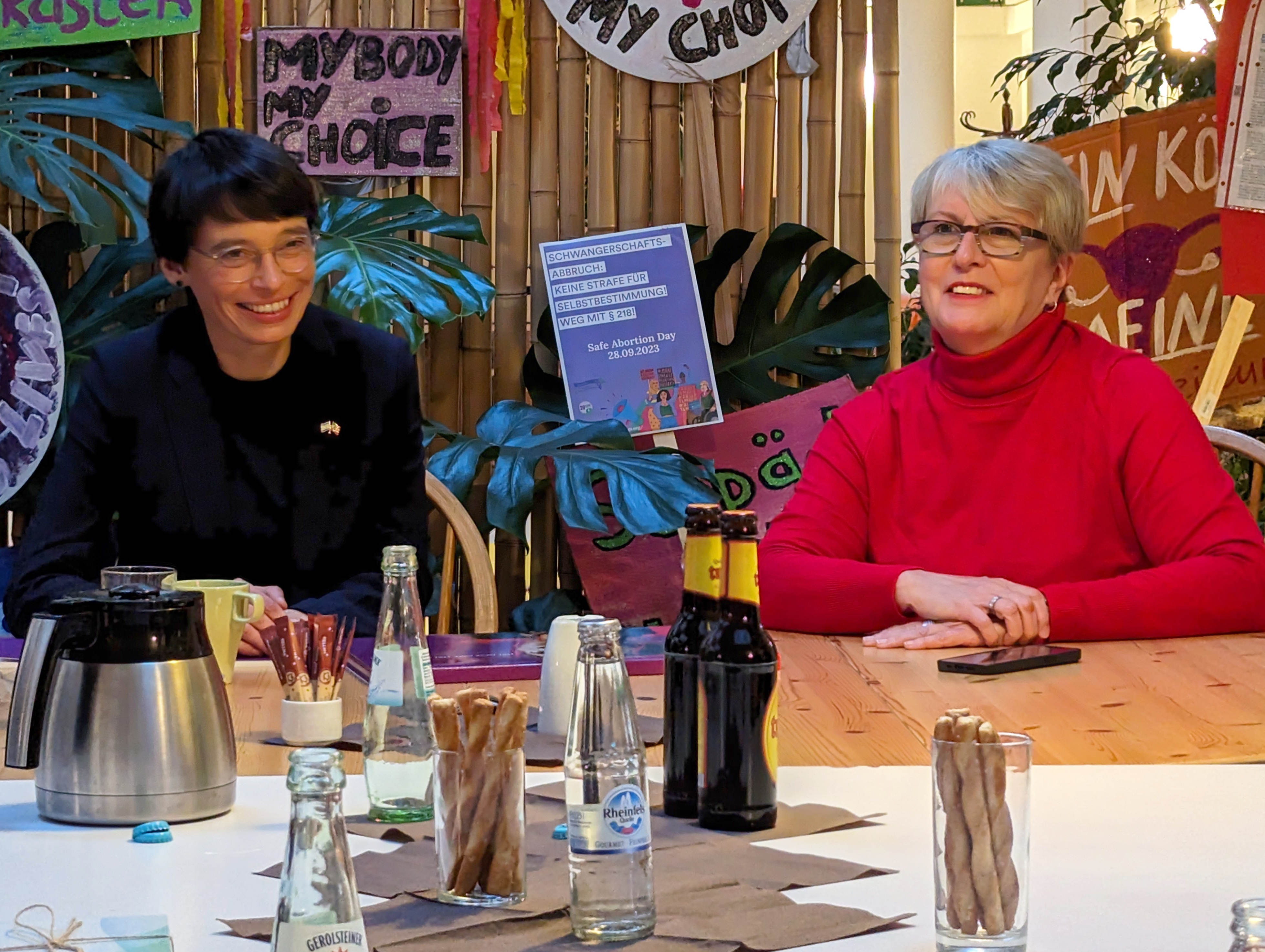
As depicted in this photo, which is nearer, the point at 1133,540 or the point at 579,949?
the point at 579,949

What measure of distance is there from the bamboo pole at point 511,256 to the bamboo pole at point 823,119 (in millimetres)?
630

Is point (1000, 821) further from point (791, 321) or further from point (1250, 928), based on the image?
point (791, 321)

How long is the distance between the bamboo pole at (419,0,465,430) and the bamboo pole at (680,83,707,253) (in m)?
0.46

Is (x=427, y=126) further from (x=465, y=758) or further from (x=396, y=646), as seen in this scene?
(x=465, y=758)

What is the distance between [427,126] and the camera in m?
3.40

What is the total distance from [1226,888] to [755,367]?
2.49m

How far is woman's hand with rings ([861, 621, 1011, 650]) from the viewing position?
184cm

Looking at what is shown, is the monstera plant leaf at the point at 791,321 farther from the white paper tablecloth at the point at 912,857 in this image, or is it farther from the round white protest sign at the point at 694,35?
the white paper tablecloth at the point at 912,857

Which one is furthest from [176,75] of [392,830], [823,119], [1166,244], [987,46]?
[987,46]

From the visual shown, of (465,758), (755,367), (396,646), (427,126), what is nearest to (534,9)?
(427,126)

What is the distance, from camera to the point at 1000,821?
0.83 m

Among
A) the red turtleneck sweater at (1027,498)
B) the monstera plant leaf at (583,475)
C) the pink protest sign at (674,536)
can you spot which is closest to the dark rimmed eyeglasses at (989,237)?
the red turtleneck sweater at (1027,498)

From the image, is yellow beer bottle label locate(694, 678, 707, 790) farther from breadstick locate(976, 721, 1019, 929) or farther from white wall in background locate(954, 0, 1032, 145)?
white wall in background locate(954, 0, 1032, 145)

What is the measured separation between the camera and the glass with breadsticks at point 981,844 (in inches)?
32.3
